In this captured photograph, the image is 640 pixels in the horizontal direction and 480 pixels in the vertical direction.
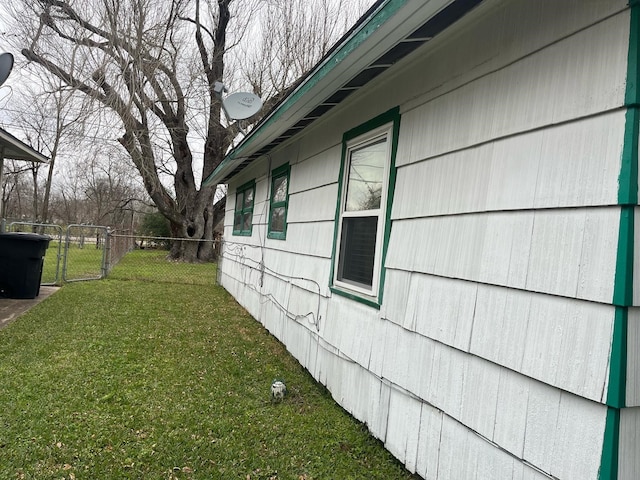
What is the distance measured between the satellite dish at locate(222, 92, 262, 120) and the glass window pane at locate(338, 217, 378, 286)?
3531mm

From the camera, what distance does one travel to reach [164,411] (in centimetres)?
304

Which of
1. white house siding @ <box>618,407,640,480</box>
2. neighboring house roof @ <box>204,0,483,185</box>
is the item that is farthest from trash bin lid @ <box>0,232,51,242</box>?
white house siding @ <box>618,407,640,480</box>

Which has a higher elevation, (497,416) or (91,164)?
(91,164)

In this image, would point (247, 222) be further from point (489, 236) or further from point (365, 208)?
point (489, 236)

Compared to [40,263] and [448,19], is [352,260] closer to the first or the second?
[448,19]

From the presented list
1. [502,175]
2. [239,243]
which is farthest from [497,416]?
[239,243]

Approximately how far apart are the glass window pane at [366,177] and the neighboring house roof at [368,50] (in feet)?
1.58

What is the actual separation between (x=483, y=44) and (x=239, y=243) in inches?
262

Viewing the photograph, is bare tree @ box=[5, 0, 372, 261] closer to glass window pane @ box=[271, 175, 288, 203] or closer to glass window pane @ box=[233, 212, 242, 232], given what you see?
glass window pane @ box=[233, 212, 242, 232]

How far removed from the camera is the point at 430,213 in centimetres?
235

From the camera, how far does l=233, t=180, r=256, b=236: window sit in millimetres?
7464

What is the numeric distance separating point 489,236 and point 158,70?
38.8ft

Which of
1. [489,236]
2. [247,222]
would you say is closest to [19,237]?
[247,222]

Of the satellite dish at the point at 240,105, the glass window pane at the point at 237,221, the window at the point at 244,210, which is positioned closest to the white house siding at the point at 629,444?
the satellite dish at the point at 240,105
